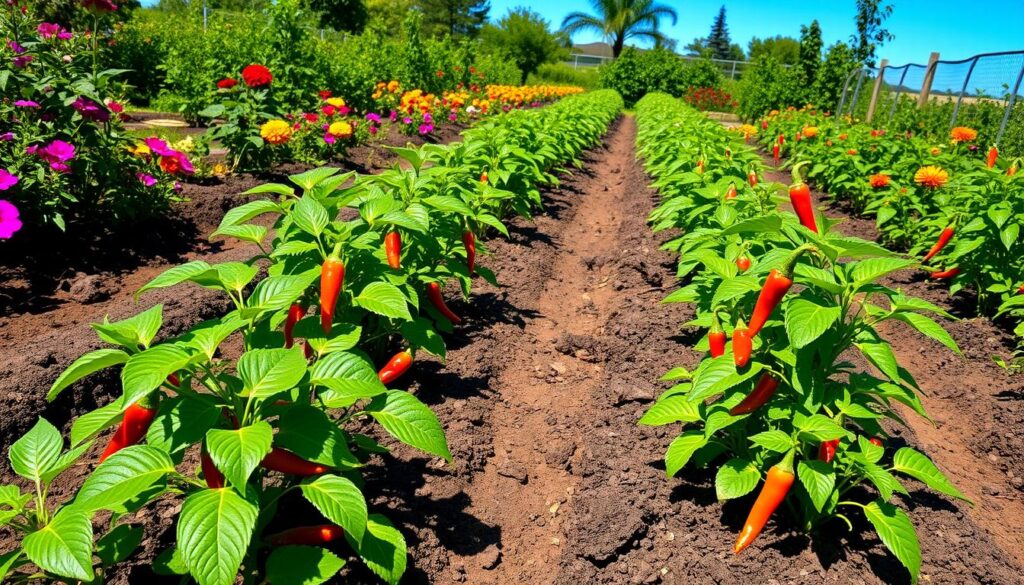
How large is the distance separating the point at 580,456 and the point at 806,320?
53.8 inches

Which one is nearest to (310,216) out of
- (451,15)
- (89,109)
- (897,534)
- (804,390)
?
(804,390)

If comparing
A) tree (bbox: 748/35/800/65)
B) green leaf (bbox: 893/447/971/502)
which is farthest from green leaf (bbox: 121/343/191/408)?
tree (bbox: 748/35/800/65)

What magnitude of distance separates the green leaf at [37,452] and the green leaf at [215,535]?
0.41m

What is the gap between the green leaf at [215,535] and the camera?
115 cm

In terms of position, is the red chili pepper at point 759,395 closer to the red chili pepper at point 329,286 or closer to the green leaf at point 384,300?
the green leaf at point 384,300

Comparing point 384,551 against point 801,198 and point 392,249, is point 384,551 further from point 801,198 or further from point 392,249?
point 801,198

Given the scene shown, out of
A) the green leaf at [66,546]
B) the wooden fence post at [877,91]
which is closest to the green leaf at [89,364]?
the green leaf at [66,546]

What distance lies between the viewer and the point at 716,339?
6.84 feet

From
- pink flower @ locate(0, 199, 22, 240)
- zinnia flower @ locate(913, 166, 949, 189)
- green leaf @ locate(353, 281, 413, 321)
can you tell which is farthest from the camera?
zinnia flower @ locate(913, 166, 949, 189)

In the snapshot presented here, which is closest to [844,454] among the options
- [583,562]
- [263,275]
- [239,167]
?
[583,562]

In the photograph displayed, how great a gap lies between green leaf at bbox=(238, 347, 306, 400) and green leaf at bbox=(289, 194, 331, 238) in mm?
637

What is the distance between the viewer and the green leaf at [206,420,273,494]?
118cm

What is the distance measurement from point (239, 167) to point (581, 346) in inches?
156

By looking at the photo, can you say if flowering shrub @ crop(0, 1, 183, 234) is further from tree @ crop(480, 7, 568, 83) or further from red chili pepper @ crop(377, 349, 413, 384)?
tree @ crop(480, 7, 568, 83)
